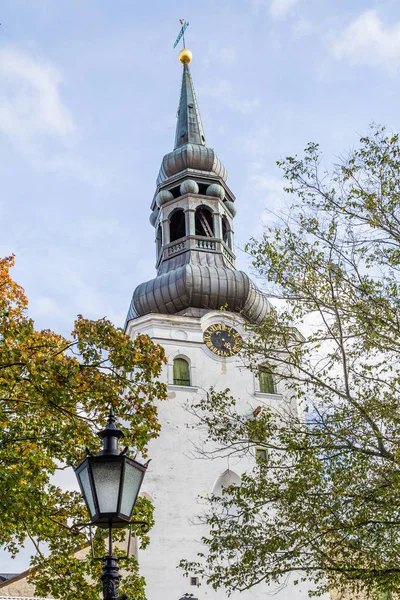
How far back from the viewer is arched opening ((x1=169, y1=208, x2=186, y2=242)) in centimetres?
3603

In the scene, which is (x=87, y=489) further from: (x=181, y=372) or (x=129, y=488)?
(x=181, y=372)

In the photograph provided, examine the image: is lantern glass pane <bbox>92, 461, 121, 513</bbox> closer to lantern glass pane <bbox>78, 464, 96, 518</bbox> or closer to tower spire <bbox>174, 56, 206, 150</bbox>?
lantern glass pane <bbox>78, 464, 96, 518</bbox>

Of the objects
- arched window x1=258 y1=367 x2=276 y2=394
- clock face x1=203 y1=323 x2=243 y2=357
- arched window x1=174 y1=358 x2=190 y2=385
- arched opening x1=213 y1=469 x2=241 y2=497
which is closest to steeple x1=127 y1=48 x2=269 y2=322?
clock face x1=203 y1=323 x2=243 y2=357

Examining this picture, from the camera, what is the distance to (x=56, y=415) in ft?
37.2

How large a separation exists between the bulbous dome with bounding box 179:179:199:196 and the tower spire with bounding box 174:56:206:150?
4307mm

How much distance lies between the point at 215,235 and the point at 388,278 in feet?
75.0

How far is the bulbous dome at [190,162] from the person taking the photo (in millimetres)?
37281

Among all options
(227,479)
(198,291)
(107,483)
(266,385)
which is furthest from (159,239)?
(107,483)

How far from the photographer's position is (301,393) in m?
12.9

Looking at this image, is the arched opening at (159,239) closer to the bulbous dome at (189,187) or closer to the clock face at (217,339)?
the bulbous dome at (189,187)

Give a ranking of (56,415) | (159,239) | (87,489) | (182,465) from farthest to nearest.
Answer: (159,239)
(182,465)
(56,415)
(87,489)

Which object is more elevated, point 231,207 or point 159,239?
point 231,207

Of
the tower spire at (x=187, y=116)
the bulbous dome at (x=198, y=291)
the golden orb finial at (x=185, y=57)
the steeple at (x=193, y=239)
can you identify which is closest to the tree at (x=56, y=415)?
the steeple at (x=193, y=239)

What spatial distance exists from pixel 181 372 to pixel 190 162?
11601 mm
